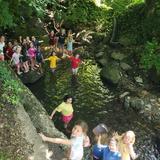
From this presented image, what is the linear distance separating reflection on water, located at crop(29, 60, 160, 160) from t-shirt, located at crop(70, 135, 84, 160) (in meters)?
5.50

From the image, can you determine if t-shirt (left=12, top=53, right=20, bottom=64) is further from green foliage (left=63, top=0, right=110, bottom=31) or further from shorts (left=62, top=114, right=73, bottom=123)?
green foliage (left=63, top=0, right=110, bottom=31)

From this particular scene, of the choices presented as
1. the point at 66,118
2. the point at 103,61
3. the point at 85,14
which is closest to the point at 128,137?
the point at 66,118

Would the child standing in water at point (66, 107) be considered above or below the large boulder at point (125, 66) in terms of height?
above

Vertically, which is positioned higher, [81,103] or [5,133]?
[5,133]

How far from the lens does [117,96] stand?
60.6 feet

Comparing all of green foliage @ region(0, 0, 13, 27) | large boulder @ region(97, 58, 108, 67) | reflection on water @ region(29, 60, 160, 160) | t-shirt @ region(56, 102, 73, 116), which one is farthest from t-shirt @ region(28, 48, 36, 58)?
t-shirt @ region(56, 102, 73, 116)

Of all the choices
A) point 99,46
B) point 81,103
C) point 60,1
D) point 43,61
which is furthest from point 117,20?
point 81,103

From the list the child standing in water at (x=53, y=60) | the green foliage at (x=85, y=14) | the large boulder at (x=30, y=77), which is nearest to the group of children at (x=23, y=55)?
the large boulder at (x=30, y=77)

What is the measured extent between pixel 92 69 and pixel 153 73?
304cm

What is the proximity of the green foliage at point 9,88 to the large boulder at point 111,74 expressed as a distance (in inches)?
281

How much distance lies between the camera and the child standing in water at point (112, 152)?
30.2 ft

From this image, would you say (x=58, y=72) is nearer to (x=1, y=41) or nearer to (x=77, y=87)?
(x=77, y=87)

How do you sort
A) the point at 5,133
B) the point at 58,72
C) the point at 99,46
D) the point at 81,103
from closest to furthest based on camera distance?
the point at 5,133
the point at 81,103
the point at 58,72
the point at 99,46

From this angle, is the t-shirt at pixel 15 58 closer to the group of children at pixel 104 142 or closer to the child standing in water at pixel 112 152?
the group of children at pixel 104 142
